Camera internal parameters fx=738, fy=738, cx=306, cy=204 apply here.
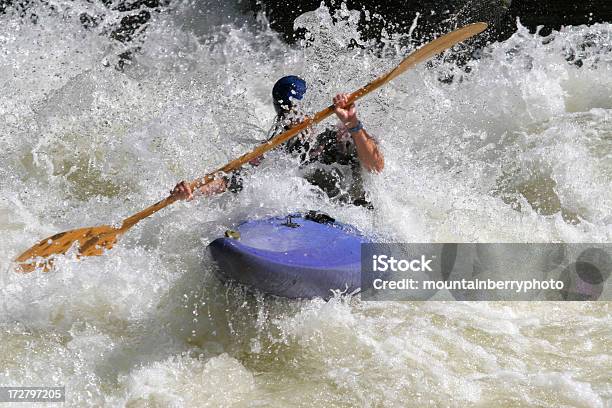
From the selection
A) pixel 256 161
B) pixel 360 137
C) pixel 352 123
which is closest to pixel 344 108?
pixel 352 123

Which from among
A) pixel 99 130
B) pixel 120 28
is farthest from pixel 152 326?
pixel 120 28

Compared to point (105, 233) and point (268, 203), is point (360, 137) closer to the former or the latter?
point (268, 203)

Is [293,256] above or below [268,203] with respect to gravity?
below

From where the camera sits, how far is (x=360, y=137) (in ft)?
11.9

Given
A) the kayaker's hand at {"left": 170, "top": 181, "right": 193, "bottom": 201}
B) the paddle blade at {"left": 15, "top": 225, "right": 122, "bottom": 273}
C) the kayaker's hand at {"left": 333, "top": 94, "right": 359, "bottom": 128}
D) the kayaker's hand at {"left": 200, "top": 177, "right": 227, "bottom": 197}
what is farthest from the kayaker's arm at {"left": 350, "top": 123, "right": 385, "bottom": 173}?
the paddle blade at {"left": 15, "top": 225, "right": 122, "bottom": 273}

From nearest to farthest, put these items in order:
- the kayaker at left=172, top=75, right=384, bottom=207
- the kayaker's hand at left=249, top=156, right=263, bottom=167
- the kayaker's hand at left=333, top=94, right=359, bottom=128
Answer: the kayaker's hand at left=333, top=94, right=359, bottom=128 < the kayaker at left=172, top=75, right=384, bottom=207 < the kayaker's hand at left=249, top=156, right=263, bottom=167

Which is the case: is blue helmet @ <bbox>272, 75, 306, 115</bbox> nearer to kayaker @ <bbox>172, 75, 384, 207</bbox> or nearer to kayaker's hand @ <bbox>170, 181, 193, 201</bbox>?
kayaker @ <bbox>172, 75, 384, 207</bbox>

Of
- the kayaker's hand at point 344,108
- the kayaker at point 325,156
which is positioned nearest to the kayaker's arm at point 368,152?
the kayaker at point 325,156

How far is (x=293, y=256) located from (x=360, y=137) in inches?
28.2

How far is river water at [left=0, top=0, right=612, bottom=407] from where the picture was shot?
10.3 ft

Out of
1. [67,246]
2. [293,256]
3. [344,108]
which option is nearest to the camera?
[293,256]

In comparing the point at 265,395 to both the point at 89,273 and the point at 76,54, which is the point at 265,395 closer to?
the point at 89,273

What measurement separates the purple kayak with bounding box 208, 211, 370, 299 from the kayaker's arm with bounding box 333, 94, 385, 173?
35 centimetres

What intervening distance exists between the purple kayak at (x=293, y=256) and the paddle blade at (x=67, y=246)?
2.19ft
